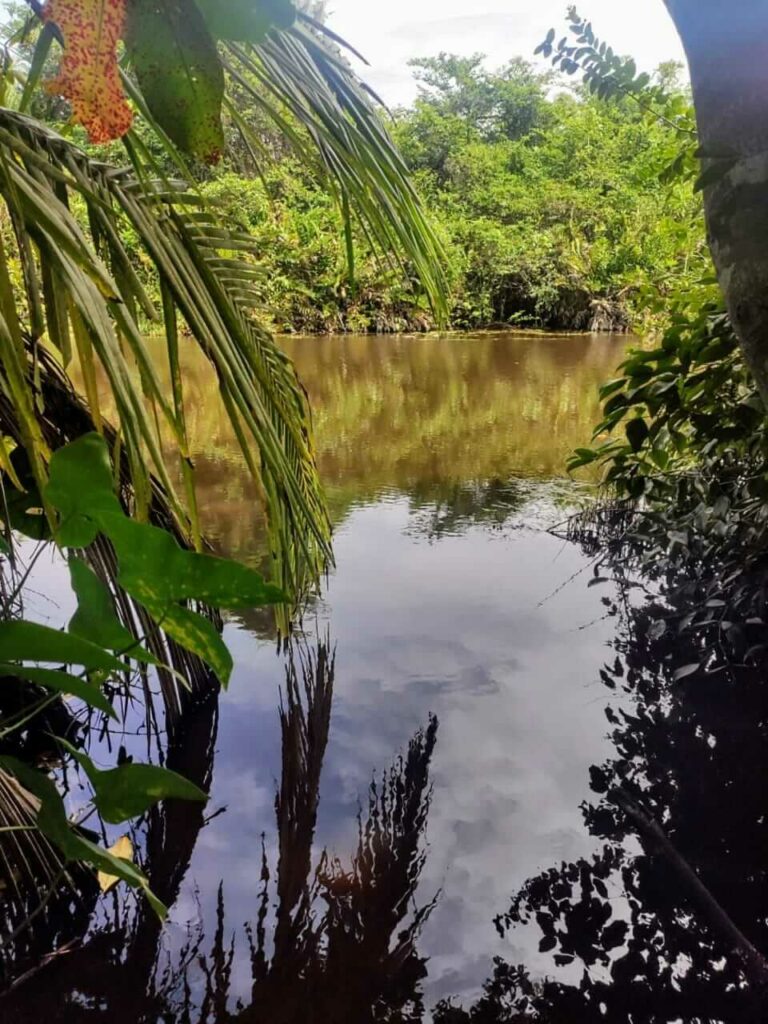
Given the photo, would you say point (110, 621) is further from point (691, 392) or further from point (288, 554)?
point (691, 392)

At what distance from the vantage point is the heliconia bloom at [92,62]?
0.29 m

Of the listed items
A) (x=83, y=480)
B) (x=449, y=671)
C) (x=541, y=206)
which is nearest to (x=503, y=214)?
(x=541, y=206)

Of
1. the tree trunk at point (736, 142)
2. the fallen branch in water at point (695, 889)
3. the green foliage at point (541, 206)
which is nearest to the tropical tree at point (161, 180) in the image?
the tree trunk at point (736, 142)

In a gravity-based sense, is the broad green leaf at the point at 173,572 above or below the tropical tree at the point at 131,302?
below

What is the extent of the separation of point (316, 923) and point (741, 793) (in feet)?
2.86

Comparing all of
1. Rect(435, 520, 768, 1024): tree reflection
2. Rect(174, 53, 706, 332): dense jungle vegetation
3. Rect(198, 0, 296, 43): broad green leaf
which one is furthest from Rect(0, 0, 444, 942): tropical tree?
Rect(174, 53, 706, 332): dense jungle vegetation

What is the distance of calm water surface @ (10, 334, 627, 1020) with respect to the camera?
1307 mm

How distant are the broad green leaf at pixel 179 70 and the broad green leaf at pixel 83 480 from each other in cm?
17

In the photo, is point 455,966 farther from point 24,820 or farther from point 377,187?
point 377,187

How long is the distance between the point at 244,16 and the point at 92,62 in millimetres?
61

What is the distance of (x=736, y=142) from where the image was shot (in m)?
0.64

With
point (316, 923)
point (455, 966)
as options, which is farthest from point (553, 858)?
point (316, 923)

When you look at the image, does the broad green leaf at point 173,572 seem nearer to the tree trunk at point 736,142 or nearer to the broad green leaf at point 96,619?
the broad green leaf at point 96,619

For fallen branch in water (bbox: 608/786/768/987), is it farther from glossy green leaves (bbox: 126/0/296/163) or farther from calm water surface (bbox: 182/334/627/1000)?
glossy green leaves (bbox: 126/0/296/163)
